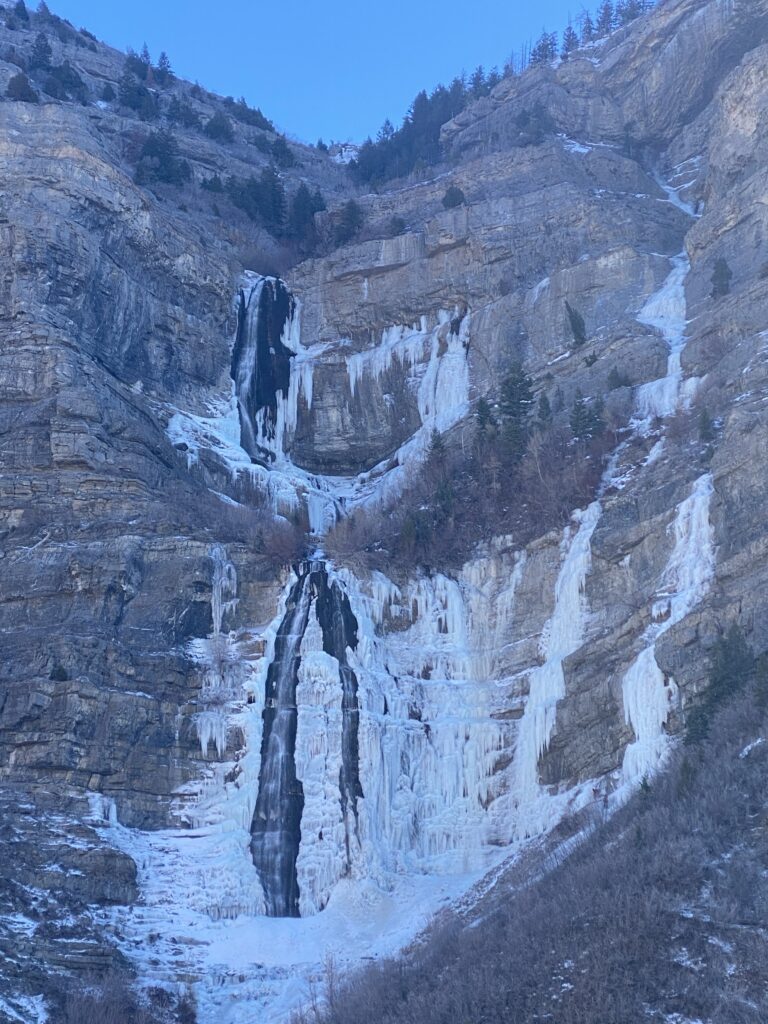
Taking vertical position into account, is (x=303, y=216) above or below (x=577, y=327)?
above

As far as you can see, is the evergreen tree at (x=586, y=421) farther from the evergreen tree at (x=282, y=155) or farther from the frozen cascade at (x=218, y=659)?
the evergreen tree at (x=282, y=155)

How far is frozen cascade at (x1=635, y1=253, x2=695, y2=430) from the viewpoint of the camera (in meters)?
37.0

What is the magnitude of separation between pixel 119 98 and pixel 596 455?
38556 millimetres

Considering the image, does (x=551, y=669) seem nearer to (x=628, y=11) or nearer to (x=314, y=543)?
(x=314, y=543)

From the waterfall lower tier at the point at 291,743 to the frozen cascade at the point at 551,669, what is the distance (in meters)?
4.12

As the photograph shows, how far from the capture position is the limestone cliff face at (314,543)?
2959 cm

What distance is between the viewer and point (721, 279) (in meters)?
39.5

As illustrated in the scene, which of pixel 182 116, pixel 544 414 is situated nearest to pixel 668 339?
pixel 544 414

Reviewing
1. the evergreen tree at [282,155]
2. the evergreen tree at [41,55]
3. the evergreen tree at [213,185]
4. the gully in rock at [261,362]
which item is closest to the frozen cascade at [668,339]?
Result: the gully in rock at [261,362]

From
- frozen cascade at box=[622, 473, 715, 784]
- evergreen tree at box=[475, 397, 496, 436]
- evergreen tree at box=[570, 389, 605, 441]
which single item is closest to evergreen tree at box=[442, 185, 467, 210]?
evergreen tree at box=[475, 397, 496, 436]

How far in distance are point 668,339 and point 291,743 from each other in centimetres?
1724

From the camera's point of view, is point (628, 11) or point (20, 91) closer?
point (20, 91)

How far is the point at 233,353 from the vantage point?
47844mm

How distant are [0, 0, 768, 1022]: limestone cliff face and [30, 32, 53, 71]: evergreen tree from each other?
15.7 m
